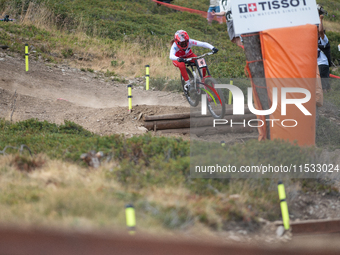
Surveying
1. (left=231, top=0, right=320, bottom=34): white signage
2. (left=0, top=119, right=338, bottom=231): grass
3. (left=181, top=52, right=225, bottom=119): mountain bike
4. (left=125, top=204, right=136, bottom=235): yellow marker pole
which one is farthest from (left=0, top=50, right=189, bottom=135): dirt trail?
(left=125, top=204, right=136, bottom=235): yellow marker pole

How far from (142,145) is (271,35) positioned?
9.24 feet

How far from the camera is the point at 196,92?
28.7 feet

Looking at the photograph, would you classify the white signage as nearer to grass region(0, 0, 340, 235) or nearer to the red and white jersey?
grass region(0, 0, 340, 235)

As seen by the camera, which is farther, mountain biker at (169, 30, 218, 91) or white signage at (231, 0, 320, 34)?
mountain biker at (169, 30, 218, 91)

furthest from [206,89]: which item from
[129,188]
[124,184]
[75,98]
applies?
[75,98]

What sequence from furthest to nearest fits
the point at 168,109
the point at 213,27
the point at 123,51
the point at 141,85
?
1. the point at 213,27
2. the point at 123,51
3. the point at 141,85
4. the point at 168,109

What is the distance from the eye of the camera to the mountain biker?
8617mm

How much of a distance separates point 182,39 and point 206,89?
51.8 inches

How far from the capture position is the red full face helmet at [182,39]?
8.62 m

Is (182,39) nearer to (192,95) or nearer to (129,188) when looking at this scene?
(192,95)

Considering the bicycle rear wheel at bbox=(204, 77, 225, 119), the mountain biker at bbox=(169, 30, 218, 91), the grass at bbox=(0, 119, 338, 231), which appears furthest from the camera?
the mountain biker at bbox=(169, 30, 218, 91)

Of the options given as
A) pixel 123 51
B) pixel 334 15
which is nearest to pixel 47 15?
pixel 123 51

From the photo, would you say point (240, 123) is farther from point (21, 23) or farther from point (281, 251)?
point (21, 23)

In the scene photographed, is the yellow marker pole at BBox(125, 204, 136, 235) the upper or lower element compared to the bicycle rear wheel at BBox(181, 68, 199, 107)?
lower
